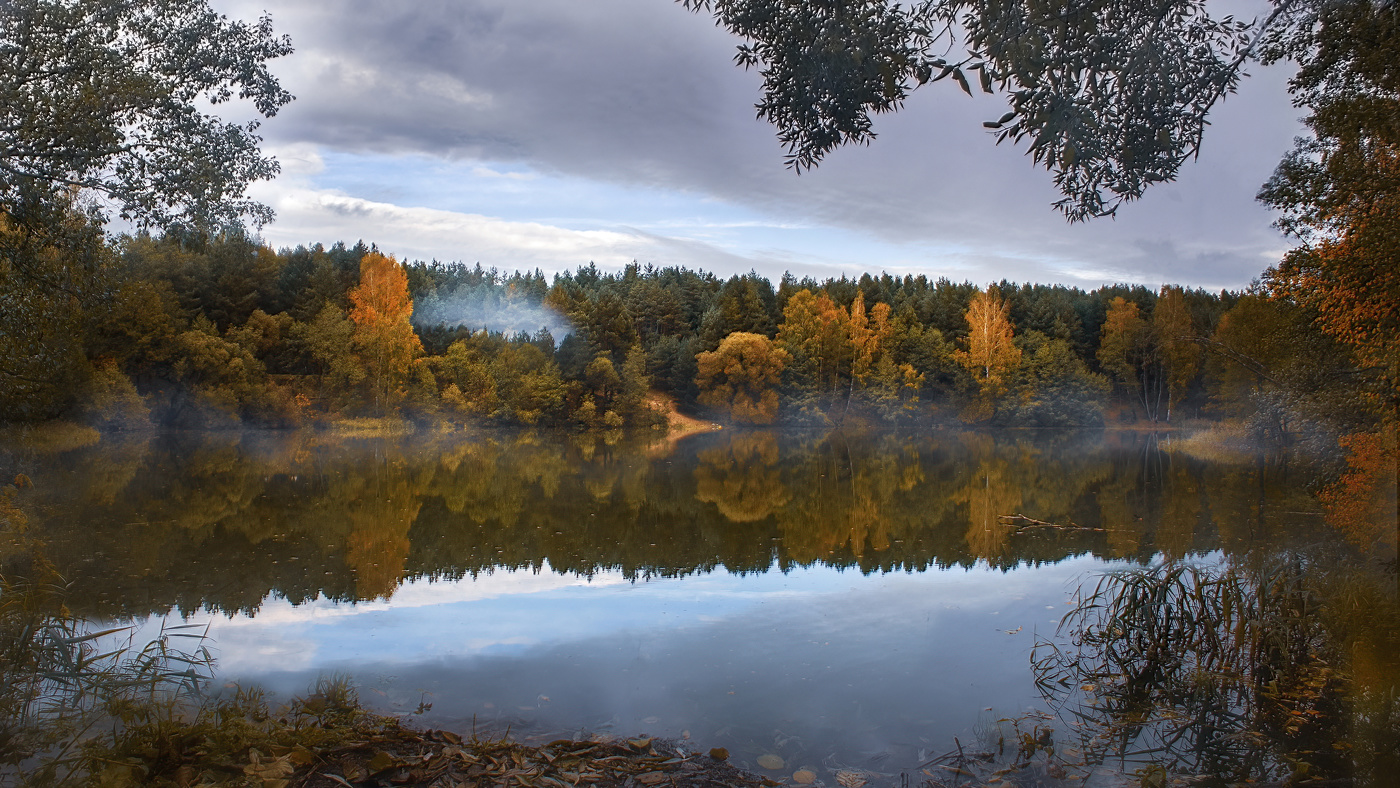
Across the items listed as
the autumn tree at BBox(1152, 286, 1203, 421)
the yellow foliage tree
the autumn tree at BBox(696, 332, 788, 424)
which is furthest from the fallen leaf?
the yellow foliage tree

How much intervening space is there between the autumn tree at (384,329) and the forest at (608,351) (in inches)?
4.9

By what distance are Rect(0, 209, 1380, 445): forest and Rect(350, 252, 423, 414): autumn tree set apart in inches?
4.9

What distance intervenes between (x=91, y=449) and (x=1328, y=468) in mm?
38194

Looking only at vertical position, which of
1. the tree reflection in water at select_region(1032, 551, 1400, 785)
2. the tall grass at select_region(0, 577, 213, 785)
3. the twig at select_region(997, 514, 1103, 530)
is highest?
the tree reflection in water at select_region(1032, 551, 1400, 785)

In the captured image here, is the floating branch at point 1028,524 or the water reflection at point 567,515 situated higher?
the floating branch at point 1028,524

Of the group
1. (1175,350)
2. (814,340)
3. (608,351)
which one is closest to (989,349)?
(1175,350)

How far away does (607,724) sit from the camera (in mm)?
5848

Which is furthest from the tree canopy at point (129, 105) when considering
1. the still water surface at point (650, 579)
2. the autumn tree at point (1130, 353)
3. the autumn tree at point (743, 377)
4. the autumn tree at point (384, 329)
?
the autumn tree at point (1130, 353)

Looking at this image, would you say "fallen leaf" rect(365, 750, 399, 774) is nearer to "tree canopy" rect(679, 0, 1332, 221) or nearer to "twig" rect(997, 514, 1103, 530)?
"tree canopy" rect(679, 0, 1332, 221)

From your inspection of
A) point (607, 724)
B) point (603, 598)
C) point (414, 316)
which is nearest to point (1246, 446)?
point (603, 598)

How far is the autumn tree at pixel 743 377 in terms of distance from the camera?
57781mm

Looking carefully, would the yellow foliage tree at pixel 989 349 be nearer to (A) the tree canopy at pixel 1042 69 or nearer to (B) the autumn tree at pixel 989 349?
(B) the autumn tree at pixel 989 349

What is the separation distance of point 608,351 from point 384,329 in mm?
15433

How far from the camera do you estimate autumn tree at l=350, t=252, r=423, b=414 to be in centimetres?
4634
